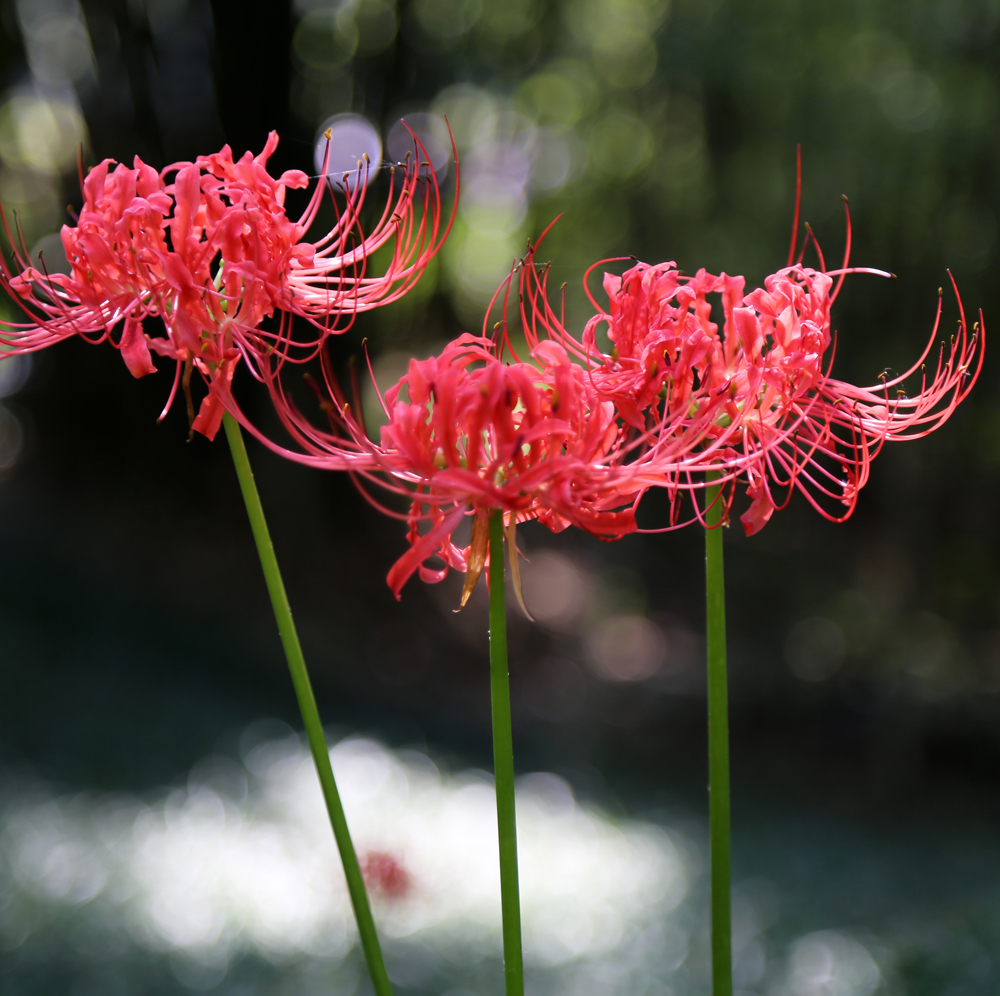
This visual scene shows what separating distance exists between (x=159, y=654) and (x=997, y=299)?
433cm

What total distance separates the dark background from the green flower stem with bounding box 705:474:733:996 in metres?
2.61

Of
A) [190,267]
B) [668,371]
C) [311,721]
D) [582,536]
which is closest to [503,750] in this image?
[311,721]

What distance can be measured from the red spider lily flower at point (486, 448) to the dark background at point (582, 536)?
9.45ft

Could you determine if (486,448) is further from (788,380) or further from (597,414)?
(788,380)

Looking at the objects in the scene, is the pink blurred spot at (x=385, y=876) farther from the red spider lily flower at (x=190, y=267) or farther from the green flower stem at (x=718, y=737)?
the red spider lily flower at (x=190, y=267)

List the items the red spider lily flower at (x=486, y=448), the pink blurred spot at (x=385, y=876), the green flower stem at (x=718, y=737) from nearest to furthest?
the red spider lily flower at (x=486, y=448)
the green flower stem at (x=718, y=737)
the pink blurred spot at (x=385, y=876)

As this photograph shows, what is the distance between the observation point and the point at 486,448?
23.3 inches

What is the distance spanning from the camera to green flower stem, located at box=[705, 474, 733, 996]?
653 mm

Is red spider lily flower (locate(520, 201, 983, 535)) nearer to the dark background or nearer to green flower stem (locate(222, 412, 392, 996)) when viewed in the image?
green flower stem (locate(222, 412, 392, 996))

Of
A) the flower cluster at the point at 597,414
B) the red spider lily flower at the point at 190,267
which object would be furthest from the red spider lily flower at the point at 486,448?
the red spider lily flower at the point at 190,267

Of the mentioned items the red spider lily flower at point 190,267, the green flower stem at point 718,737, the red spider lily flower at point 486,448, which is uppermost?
the red spider lily flower at point 190,267

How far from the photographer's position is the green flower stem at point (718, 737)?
65 centimetres

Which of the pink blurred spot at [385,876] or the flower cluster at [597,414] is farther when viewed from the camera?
the pink blurred spot at [385,876]

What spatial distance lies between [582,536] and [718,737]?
14.8ft
